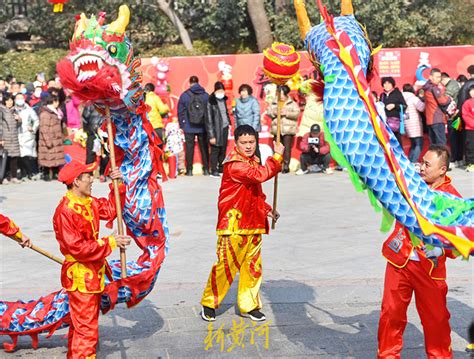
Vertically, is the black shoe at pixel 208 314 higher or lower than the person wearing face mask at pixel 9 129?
lower

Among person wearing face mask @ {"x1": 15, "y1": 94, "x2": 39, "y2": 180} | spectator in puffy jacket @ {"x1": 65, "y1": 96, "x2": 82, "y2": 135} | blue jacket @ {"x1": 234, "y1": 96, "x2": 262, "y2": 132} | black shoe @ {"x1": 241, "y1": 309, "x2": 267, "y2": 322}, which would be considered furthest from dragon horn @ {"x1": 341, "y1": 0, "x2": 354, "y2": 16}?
spectator in puffy jacket @ {"x1": 65, "y1": 96, "x2": 82, "y2": 135}

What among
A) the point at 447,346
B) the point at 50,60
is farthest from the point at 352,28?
the point at 50,60

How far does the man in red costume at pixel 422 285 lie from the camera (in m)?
5.41

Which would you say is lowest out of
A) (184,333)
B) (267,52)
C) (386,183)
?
(184,333)

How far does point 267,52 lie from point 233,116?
822 centimetres

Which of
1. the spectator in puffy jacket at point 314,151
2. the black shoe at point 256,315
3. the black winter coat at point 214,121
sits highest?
the black winter coat at point 214,121

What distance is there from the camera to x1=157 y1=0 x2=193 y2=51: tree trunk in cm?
2052

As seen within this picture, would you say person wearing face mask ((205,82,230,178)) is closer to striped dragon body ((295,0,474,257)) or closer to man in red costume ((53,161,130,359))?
man in red costume ((53,161,130,359))

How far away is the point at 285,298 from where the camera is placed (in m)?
7.54

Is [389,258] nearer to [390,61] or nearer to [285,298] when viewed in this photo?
[285,298]

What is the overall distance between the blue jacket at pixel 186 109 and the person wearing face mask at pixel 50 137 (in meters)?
2.08

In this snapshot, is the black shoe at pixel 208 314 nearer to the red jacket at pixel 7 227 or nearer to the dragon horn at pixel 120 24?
the red jacket at pixel 7 227

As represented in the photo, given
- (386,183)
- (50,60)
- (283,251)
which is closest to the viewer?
(386,183)

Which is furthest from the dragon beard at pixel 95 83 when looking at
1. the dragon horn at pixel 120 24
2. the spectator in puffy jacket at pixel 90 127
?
the spectator in puffy jacket at pixel 90 127
